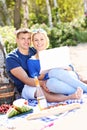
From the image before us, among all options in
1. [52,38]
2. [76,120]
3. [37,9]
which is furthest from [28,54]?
[37,9]

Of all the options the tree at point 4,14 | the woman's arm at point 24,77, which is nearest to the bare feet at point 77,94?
the woman's arm at point 24,77

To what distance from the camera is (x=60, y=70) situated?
5328 millimetres

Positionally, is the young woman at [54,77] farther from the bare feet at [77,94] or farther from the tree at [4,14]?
the tree at [4,14]

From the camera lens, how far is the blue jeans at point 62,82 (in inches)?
208

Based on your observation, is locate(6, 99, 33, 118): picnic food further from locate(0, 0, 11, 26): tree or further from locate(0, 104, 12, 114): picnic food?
locate(0, 0, 11, 26): tree

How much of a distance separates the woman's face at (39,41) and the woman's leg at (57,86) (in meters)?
0.46

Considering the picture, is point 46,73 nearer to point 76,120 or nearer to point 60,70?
point 60,70

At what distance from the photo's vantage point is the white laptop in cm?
525

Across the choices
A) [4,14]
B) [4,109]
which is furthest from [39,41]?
[4,14]

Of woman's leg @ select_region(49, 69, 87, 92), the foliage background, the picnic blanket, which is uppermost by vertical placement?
woman's leg @ select_region(49, 69, 87, 92)

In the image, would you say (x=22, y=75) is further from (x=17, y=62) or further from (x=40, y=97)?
(x=40, y=97)

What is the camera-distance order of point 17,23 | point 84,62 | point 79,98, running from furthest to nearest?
point 17,23, point 84,62, point 79,98

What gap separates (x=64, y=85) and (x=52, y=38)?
9409 mm

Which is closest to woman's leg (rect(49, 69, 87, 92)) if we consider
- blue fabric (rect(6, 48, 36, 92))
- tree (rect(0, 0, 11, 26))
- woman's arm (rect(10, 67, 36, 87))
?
woman's arm (rect(10, 67, 36, 87))
